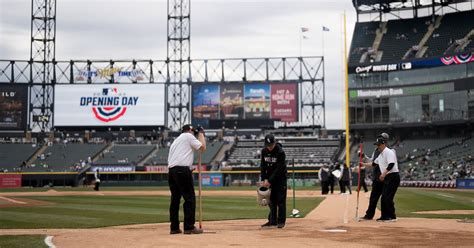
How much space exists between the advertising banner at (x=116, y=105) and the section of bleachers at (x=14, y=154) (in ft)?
18.7

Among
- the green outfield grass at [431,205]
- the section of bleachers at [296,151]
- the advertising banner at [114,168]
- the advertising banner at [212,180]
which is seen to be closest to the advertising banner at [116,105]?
the advertising banner at [114,168]

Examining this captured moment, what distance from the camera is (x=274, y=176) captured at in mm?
12078

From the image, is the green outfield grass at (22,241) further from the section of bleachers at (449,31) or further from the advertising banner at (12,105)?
the advertising banner at (12,105)

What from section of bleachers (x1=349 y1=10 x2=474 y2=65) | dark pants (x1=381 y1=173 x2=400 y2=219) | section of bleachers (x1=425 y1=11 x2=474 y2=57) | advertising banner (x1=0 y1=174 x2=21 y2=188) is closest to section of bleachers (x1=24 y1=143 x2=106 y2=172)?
advertising banner (x1=0 y1=174 x2=21 y2=188)

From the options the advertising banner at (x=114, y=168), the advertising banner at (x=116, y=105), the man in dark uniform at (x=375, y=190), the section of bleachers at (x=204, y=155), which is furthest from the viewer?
the advertising banner at (x=116, y=105)

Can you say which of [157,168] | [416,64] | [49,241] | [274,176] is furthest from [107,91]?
[49,241]

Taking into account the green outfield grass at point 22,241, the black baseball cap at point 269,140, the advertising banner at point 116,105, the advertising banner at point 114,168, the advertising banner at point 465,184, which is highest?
the advertising banner at point 116,105

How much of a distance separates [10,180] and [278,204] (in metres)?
49.4

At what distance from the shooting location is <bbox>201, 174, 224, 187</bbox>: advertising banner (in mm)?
57281

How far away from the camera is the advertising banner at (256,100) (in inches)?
2662

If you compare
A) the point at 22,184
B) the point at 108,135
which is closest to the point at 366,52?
the point at 108,135

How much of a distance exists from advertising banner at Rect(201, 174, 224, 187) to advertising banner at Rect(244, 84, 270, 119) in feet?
39.5

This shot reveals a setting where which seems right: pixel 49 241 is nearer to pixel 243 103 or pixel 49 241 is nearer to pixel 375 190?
pixel 375 190

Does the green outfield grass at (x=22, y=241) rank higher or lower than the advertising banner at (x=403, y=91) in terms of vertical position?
lower
